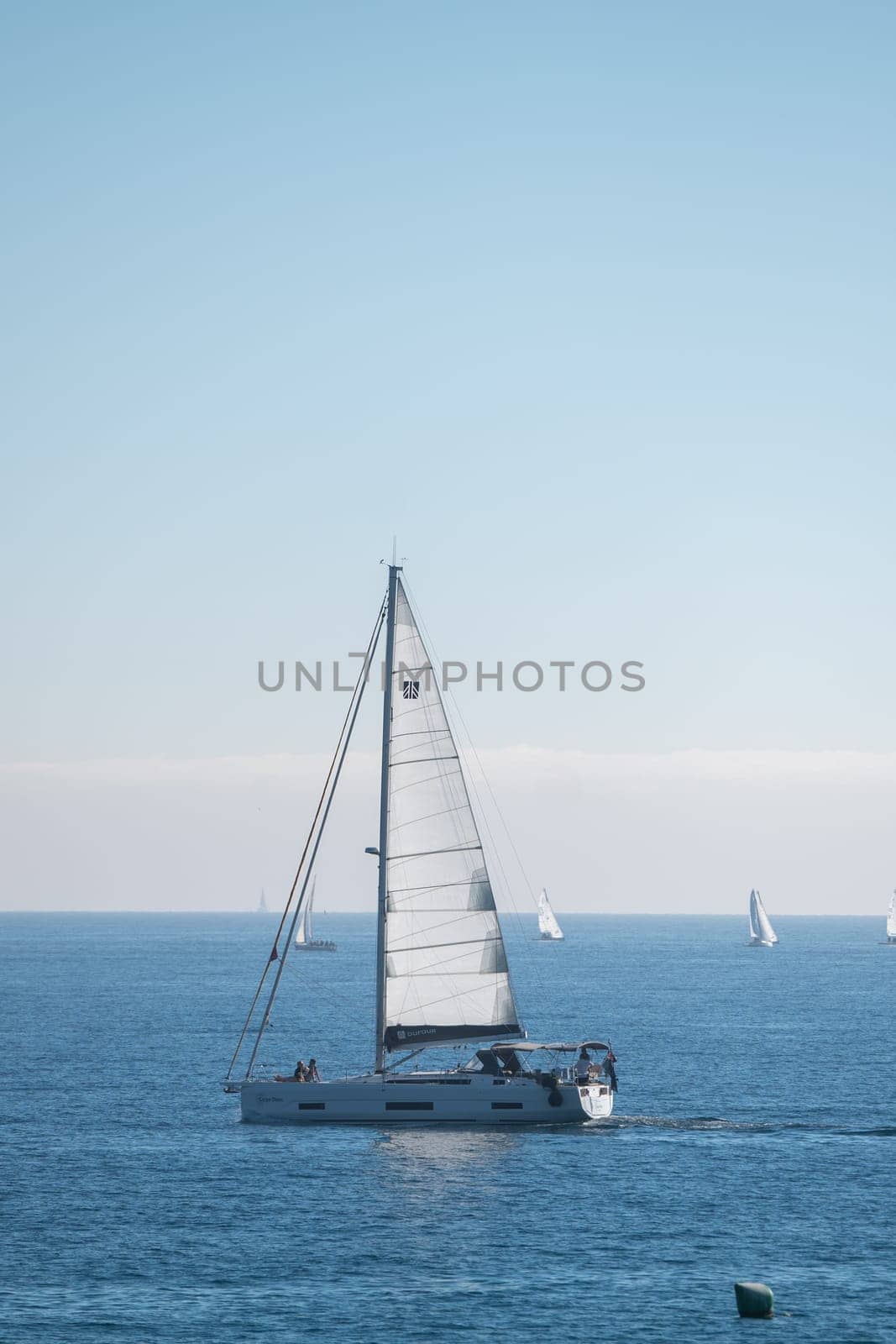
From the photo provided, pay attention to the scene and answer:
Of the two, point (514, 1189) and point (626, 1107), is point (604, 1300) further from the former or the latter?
point (626, 1107)

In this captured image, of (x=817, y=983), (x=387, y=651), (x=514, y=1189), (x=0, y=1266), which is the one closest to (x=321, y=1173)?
(x=514, y=1189)

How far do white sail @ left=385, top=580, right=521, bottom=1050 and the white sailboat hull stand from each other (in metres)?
1.81

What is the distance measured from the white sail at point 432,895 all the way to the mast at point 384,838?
6.7 inches

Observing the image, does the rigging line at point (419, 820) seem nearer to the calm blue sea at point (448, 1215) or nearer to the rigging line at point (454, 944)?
the rigging line at point (454, 944)

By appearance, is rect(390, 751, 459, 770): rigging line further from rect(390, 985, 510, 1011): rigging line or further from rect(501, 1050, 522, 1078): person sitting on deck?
rect(501, 1050, 522, 1078): person sitting on deck

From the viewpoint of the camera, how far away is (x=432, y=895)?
66125 mm

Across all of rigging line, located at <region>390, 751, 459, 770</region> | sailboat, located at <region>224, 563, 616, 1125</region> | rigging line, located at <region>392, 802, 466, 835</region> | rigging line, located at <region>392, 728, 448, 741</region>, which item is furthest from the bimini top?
rigging line, located at <region>392, 728, 448, 741</region>

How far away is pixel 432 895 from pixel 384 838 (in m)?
2.99

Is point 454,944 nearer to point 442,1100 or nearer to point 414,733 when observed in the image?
point 442,1100

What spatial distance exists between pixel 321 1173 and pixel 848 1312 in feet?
71.4

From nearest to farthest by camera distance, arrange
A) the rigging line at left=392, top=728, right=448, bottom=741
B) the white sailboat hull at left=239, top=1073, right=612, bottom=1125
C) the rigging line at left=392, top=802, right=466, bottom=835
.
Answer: the white sailboat hull at left=239, top=1073, right=612, bottom=1125, the rigging line at left=392, top=802, right=466, bottom=835, the rigging line at left=392, top=728, right=448, bottom=741

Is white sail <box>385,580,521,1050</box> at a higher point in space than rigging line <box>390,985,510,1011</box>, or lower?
higher

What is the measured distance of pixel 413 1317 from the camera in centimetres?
4209

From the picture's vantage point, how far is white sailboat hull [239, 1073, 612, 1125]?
211 ft
